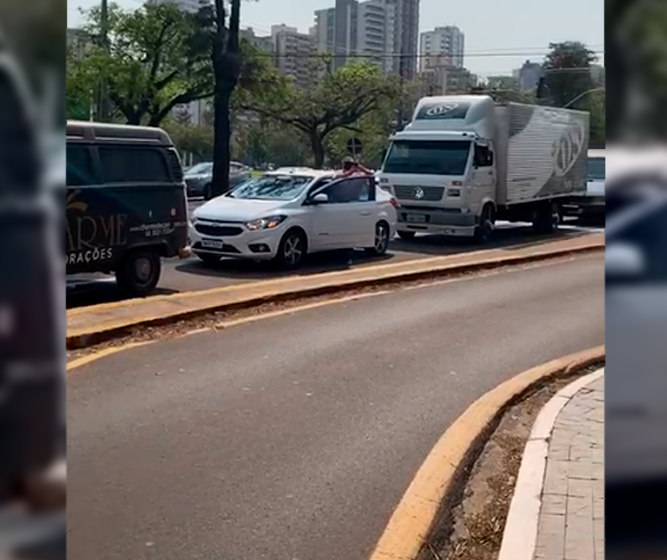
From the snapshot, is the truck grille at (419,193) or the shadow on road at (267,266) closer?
the truck grille at (419,193)

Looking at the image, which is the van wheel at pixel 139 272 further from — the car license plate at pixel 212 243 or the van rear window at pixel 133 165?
the car license plate at pixel 212 243

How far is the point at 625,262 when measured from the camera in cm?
163

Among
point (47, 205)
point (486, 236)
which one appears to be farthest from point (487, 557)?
point (486, 236)

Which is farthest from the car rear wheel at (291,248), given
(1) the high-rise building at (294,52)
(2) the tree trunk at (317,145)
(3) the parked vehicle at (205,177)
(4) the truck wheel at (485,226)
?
(1) the high-rise building at (294,52)

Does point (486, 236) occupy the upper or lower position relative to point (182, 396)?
upper

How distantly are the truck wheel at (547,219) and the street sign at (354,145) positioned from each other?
1064mm

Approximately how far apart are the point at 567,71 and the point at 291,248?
20.6 feet

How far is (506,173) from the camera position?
22.2 feet

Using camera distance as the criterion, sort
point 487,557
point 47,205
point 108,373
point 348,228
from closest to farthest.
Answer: point 47,205 → point 487,557 → point 108,373 → point 348,228

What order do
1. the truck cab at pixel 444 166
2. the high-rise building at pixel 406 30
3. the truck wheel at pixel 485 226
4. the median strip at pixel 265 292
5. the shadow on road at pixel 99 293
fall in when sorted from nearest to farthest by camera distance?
the high-rise building at pixel 406 30 < the median strip at pixel 265 292 < the truck wheel at pixel 485 226 < the truck cab at pixel 444 166 < the shadow on road at pixel 99 293

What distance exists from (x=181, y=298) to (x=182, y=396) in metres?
2.59

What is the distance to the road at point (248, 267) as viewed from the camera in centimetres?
529

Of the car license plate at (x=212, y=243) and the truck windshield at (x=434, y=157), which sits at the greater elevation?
the truck windshield at (x=434, y=157)

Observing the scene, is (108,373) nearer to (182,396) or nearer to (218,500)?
(182,396)
